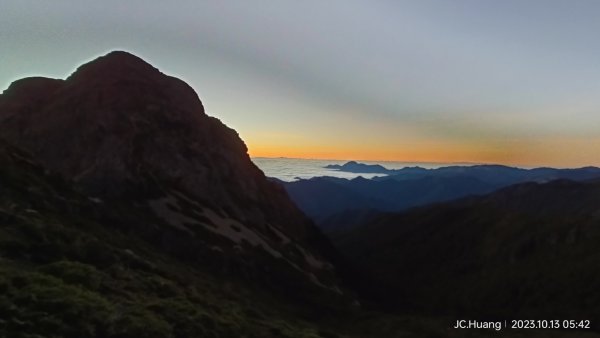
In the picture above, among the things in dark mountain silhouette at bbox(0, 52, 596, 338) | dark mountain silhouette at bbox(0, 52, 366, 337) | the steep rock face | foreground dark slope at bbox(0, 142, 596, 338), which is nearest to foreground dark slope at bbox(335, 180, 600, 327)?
dark mountain silhouette at bbox(0, 52, 596, 338)

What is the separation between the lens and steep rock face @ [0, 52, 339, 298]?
309ft

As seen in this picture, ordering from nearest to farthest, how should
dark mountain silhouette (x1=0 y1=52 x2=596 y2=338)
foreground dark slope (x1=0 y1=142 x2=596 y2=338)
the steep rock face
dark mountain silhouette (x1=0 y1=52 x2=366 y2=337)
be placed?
foreground dark slope (x1=0 y1=142 x2=596 y2=338), dark mountain silhouette (x1=0 y1=52 x2=596 y2=338), dark mountain silhouette (x1=0 y1=52 x2=366 y2=337), the steep rock face

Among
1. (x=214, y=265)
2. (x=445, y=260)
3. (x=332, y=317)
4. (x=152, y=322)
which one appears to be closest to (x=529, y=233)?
(x=445, y=260)

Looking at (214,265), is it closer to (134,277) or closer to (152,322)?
(134,277)

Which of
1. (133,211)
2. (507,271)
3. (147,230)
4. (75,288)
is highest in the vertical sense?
(75,288)

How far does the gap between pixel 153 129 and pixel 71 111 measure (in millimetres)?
21163

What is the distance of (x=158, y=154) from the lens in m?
113

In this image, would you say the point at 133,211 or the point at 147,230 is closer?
the point at 147,230

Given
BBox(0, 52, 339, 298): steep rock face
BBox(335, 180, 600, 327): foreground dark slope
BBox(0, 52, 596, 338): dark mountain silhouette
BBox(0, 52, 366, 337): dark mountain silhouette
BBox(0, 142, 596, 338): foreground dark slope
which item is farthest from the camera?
BBox(335, 180, 600, 327): foreground dark slope

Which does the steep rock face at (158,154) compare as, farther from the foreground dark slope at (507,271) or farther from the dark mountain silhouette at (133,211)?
the foreground dark slope at (507,271)

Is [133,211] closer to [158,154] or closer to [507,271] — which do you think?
[158,154]

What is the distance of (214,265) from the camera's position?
260 ft

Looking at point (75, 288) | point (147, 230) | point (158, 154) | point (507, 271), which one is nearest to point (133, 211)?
point (147, 230)

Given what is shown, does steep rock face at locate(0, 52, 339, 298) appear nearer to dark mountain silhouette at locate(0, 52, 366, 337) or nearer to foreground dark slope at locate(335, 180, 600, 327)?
dark mountain silhouette at locate(0, 52, 366, 337)
